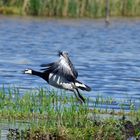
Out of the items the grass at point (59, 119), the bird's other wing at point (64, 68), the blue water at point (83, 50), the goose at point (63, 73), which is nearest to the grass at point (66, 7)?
the blue water at point (83, 50)

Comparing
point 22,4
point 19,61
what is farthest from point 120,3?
point 19,61

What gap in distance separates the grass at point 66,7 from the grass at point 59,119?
22.6 metres

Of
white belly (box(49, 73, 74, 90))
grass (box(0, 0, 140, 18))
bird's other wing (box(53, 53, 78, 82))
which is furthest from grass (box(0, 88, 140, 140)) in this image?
grass (box(0, 0, 140, 18))

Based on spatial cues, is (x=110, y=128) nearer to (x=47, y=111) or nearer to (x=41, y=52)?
(x=47, y=111)

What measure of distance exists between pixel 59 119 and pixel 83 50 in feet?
50.3

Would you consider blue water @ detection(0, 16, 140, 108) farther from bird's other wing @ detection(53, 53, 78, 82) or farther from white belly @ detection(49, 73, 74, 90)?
bird's other wing @ detection(53, 53, 78, 82)

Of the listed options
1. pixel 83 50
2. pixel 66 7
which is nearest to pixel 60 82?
pixel 83 50

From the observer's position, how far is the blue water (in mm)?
16859

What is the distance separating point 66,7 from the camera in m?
36.2

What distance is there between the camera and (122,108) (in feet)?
40.7

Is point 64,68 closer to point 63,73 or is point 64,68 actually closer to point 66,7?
point 63,73

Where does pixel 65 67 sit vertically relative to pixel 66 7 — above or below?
above

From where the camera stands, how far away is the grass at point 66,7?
3559 cm

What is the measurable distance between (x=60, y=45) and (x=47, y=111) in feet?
51.1
